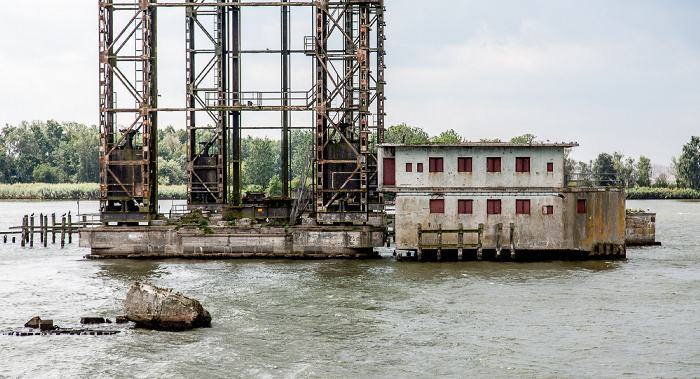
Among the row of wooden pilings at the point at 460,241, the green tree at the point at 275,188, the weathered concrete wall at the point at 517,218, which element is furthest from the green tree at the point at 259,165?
the row of wooden pilings at the point at 460,241

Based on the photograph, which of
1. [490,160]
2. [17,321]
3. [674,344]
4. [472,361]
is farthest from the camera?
[490,160]

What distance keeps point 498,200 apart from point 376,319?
55.1 feet

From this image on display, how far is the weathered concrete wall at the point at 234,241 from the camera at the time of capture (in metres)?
43.7

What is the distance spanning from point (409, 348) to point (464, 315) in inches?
210

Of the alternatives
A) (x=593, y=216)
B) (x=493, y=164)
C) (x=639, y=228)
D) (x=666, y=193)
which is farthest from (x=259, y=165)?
(x=666, y=193)

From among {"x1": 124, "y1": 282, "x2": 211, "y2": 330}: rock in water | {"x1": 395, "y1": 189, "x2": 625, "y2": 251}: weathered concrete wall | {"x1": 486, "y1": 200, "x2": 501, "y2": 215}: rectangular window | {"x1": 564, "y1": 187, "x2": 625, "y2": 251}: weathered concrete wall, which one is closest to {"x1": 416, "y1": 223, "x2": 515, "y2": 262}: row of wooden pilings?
{"x1": 395, "y1": 189, "x2": 625, "y2": 251}: weathered concrete wall

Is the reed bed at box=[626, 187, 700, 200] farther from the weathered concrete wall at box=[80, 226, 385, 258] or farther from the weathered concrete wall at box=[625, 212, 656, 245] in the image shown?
the weathered concrete wall at box=[80, 226, 385, 258]

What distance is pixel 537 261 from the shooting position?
138 ft

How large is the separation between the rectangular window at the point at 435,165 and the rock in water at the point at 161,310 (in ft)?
66.0

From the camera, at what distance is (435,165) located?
1646 inches

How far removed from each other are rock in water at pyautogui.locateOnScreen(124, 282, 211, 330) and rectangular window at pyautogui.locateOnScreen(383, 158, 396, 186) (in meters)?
19.2

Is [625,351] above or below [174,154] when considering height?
below

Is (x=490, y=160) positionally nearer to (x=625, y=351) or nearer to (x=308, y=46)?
(x=308, y=46)

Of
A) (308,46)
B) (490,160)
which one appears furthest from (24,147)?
(490,160)
